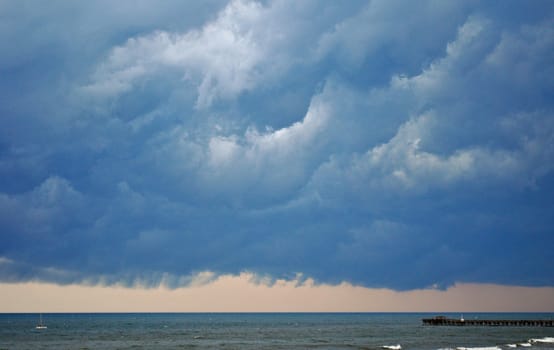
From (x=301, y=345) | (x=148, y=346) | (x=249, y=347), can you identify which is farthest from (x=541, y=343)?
(x=148, y=346)

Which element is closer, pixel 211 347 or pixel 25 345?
pixel 211 347

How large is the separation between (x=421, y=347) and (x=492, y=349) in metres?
11.3

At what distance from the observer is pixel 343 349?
84.1m

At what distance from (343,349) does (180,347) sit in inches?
1000

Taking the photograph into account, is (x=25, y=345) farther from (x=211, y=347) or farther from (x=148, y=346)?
(x=211, y=347)

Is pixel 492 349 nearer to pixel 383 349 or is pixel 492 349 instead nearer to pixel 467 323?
pixel 383 349

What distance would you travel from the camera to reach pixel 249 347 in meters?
89.8

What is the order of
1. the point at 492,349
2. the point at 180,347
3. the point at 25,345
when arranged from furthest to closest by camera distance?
the point at 25,345 → the point at 180,347 → the point at 492,349

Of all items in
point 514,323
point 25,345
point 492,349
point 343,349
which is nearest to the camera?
point 492,349

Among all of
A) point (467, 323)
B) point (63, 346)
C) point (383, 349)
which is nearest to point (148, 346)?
point (63, 346)

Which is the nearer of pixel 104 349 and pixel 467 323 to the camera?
pixel 104 349

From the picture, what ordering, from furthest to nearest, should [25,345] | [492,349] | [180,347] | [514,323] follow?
1. [514,323]
2. [25,345]
3. [180,347]
4. [492,349]

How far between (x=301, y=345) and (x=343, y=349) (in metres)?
9.94

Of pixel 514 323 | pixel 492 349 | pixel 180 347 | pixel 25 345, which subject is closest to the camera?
pixel 492 349
